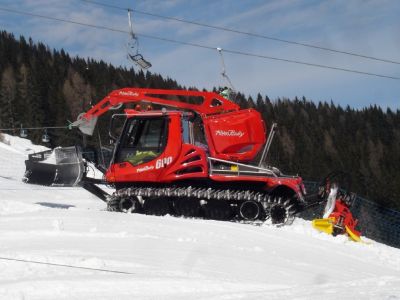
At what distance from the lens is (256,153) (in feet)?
36.8

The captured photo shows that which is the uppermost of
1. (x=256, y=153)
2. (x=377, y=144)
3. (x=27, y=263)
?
(x=377, y=144)

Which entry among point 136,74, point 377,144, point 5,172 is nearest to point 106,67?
point 136,74

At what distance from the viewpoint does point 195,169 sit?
10.4 m

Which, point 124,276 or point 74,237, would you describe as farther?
point 74,237

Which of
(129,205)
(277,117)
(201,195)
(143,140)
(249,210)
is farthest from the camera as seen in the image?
(277,117)

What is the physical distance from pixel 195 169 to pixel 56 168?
4142 millimetres

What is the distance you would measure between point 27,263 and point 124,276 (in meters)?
0.93

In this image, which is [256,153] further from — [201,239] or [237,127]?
[201,239]

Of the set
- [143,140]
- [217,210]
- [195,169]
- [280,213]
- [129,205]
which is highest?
[143,140]

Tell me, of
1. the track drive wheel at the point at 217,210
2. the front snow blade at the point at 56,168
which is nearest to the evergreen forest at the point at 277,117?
the front snow blade at the point at 56,168

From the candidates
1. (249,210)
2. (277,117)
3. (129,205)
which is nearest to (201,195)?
(249,210)

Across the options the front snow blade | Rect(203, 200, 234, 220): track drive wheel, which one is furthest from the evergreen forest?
Rect(203, 200, 234, 220): track drive wheel

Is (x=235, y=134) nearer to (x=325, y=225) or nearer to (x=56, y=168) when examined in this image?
(x=325, y=225)

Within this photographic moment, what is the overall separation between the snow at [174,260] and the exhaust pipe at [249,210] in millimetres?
807
